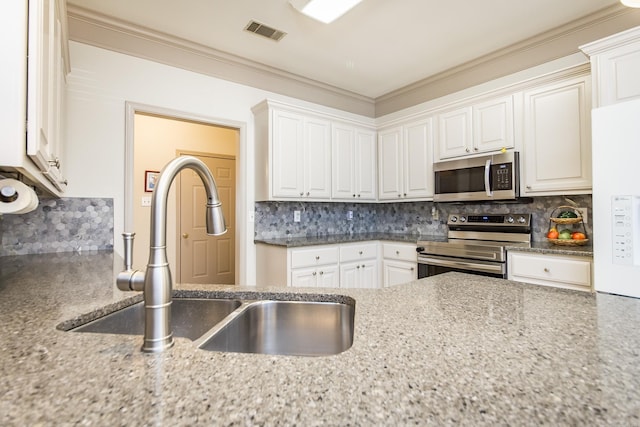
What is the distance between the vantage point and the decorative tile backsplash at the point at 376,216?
2.92 meters

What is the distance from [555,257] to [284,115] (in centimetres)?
256

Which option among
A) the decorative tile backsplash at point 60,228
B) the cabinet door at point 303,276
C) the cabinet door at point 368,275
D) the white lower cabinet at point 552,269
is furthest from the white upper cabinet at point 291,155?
the white lower cabinet at point 552,269

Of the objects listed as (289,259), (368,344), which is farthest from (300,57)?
(368,344)

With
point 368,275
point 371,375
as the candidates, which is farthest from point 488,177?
point 371,375

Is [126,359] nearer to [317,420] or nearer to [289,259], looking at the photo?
[317,420]

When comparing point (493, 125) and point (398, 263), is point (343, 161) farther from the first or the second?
point (493, 125)

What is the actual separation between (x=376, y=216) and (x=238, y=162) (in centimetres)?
205

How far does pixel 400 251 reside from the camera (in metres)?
3.41

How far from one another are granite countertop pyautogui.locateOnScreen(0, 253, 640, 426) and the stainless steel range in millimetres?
1823

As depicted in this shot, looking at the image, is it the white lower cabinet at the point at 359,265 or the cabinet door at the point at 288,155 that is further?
the white lower cabinet at the point at 359,265

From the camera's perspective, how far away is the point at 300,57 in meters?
3.20

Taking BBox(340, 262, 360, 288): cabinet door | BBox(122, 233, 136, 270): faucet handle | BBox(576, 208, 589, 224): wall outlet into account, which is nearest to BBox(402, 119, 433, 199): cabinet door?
BBox(340, 262, 360, 288): cabinet door

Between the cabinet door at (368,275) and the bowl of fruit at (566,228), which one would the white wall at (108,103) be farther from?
the bowl of fruit at (566,228)

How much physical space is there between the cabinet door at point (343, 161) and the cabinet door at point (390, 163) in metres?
0.39
